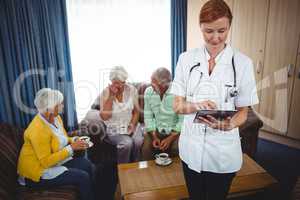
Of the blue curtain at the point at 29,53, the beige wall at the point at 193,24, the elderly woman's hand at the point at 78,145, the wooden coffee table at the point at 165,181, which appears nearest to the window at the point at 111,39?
the blue curtain at the point at 29,53

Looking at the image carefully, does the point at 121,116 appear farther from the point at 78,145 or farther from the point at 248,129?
the point at 248,129

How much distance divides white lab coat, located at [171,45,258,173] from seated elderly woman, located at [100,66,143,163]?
1328mm

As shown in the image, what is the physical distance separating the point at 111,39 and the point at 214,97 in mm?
2576

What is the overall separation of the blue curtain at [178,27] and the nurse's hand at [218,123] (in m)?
2.81

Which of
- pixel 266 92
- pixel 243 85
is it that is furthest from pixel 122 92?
pixel 266 92

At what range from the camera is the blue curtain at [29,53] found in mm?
2648

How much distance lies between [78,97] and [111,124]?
1.14m

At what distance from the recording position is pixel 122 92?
2.47 meters

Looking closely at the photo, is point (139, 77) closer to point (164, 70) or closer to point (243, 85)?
point (164, 70)

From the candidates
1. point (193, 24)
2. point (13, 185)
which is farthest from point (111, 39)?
point (13, 185)

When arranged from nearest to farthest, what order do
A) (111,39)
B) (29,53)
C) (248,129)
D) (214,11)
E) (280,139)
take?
1. (214,11)
2. (248,129)
3. (29,53)
4. (280,139)
5. (111,39)

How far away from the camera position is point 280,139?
3.16m

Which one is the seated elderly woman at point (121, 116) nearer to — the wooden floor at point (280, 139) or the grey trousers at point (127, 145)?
the grey trousers at point (127, 145)

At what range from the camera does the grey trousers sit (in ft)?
7.56
